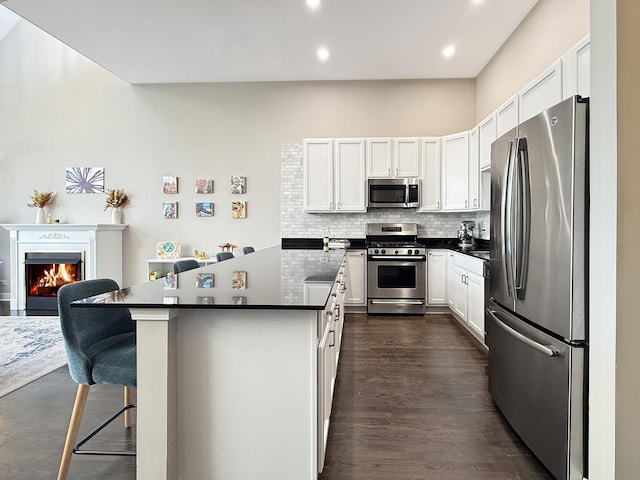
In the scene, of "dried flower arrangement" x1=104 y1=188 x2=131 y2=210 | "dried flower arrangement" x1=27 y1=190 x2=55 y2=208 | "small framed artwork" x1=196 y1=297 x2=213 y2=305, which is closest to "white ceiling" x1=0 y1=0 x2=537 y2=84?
"dried flower arrangement" x1=104 y1=188 x2=131 y2=210

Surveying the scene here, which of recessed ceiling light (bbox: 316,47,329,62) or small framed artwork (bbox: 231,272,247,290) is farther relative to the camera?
recessed ceiling light (bbox: 316,47,329,62)

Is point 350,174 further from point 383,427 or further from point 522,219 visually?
point 383,427

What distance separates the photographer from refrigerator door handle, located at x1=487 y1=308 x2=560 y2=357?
1.81 meters

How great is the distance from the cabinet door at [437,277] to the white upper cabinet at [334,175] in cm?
117

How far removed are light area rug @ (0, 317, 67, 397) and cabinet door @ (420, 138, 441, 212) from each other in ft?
15.2

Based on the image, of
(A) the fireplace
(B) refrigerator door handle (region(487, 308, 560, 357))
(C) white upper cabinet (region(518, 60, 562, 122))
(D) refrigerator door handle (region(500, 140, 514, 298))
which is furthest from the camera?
(A) the fireplace

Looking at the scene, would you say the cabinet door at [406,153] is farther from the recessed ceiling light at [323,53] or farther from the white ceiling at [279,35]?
the recessed ceiling light at [323,53]

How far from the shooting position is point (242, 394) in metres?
1.61

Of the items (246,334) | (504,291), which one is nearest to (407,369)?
(504,291)

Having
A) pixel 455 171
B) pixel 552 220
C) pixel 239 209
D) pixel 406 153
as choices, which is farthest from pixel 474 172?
pixel 239 209

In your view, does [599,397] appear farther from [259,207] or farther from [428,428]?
[259,207]

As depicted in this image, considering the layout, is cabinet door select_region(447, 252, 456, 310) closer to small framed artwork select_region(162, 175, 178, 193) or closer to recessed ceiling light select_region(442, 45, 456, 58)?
recessed ceiling light select_region(442, 45, 456, 58)

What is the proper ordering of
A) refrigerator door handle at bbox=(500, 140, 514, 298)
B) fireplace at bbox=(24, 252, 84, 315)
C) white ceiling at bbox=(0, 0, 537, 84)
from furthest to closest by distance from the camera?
fireplace at bbox=(24, 252, 84, 315) < white ceiling at bbox=(0, 0, 537, 84) < refrigerator door handle at bbox=(500, 140, 514, 298)

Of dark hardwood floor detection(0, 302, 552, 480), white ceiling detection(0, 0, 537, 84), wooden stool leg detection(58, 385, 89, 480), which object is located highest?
white ceiling detection(0, 0, 537, 84)
